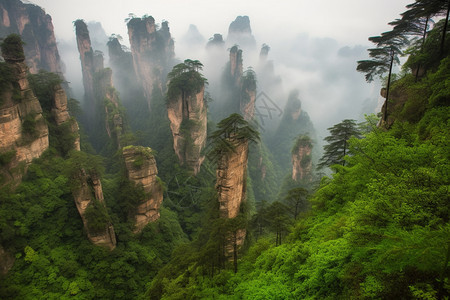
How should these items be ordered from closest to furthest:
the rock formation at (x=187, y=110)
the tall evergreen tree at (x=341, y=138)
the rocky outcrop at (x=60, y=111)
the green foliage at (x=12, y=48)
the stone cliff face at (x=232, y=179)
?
the tall evergreen tree at (x=341, y=138) < the stone cliff face at (x=232, y=179) < the green foliage at (x=12, y=48) < the rocky outcrop at (x=60, y=111) < the rock formation at (x=187, y=110)

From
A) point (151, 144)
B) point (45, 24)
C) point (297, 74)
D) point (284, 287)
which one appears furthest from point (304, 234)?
point (297, 74)

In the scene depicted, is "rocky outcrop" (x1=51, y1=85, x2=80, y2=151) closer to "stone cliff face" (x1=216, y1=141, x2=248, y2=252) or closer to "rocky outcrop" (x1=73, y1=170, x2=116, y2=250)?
"rocky outcrop" (x1=73, y1=170, x2=116, y2=250)

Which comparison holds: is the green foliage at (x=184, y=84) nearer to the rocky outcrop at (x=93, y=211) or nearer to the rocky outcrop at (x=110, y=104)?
the rocky outcrop at (x=110, y=104)

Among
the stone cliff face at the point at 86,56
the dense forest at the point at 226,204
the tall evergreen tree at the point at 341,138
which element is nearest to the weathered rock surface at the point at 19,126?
the dense forest at the point at 226,204

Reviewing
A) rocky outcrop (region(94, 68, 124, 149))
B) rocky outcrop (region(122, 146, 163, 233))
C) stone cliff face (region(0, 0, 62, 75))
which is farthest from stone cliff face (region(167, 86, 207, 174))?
stone cliff face (region(0, 0, 62, 75))

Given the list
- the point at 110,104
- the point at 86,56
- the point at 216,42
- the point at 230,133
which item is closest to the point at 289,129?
the point at 216,42

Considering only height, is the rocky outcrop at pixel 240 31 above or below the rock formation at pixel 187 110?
above
